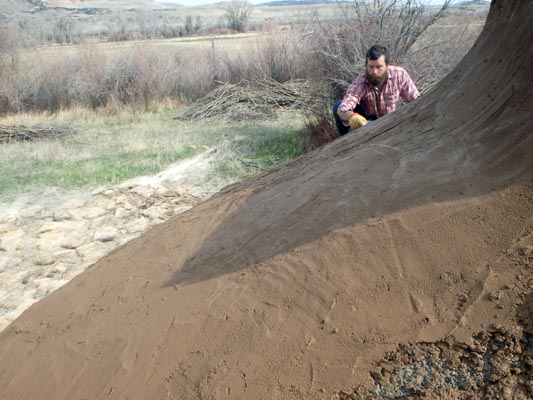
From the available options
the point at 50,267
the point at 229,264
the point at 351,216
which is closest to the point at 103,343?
the point at 229,264

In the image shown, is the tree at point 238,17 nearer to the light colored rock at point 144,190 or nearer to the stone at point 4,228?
the light colored rock at point 144,190

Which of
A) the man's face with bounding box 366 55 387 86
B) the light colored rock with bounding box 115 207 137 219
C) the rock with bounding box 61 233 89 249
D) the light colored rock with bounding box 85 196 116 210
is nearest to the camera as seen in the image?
the man's face with bounding box 366 55 387 86

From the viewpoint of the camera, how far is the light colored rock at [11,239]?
5.61 m

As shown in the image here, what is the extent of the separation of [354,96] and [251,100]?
729 centimetres

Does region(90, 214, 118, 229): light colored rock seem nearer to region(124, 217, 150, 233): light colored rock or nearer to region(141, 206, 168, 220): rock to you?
region(124, 217, 150, 233): light colored rock

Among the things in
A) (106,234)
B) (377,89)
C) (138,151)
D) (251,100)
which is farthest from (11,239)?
(251,100)

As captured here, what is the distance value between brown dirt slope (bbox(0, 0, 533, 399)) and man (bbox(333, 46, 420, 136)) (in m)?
2.62

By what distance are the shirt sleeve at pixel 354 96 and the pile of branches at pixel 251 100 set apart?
648cm

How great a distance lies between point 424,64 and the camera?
7730 millimetres

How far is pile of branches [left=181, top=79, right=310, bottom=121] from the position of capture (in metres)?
11.7

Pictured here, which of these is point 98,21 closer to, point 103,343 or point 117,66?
point 117,66

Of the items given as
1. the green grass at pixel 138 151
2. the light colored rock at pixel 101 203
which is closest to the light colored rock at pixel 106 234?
the light colored rock at pixel 101 203

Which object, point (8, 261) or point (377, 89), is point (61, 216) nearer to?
point (8, 261)

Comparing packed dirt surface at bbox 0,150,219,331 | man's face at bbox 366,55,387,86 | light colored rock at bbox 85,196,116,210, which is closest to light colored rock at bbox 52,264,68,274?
packed dirt surface at bbox 0,150,219,331
